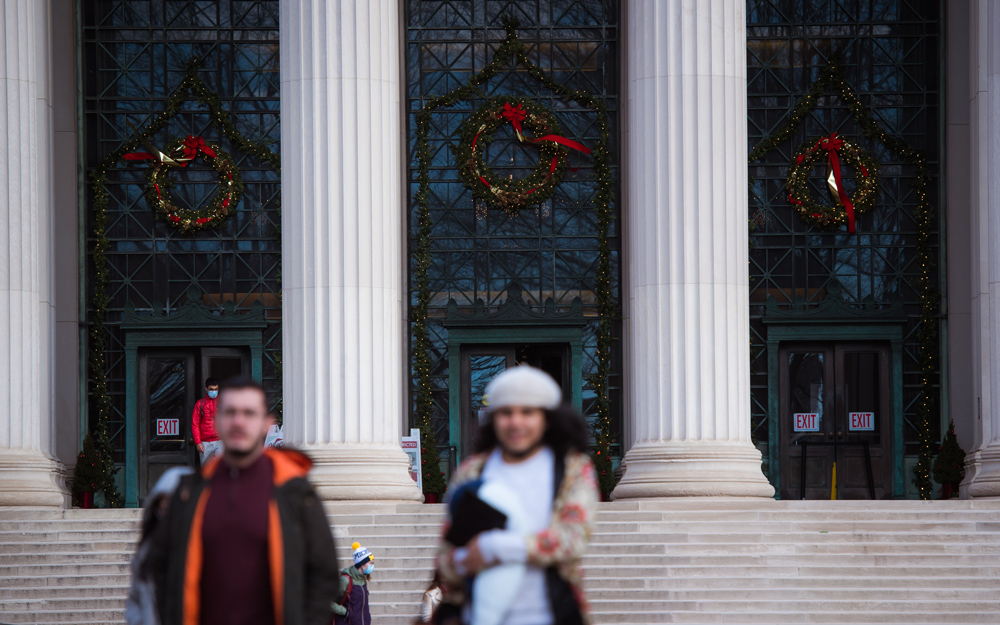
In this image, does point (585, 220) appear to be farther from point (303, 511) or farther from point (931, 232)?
point (303, 511)

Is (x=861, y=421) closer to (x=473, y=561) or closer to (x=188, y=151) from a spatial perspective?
(x=188, y=151)

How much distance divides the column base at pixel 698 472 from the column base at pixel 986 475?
3.28m

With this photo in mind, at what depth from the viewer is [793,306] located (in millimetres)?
24250

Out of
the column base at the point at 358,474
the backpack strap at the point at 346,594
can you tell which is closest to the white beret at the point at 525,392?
the backpack strap at the point at 346,594

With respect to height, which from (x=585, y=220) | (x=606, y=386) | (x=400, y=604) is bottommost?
(x=400, y=604)

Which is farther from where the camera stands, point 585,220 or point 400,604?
point 585,220

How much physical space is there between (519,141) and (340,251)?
25.7 ft

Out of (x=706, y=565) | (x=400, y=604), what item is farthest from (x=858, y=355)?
(x=400, y=604)

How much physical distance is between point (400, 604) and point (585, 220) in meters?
11.6

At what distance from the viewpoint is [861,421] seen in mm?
24078

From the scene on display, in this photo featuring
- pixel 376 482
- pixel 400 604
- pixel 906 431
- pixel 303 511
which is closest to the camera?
pixel 303 511

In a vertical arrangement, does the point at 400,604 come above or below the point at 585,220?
below

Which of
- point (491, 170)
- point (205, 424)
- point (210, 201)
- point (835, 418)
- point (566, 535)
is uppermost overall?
point (491, 170)

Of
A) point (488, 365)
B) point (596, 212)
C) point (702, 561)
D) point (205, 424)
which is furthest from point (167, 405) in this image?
point (702, 561)
